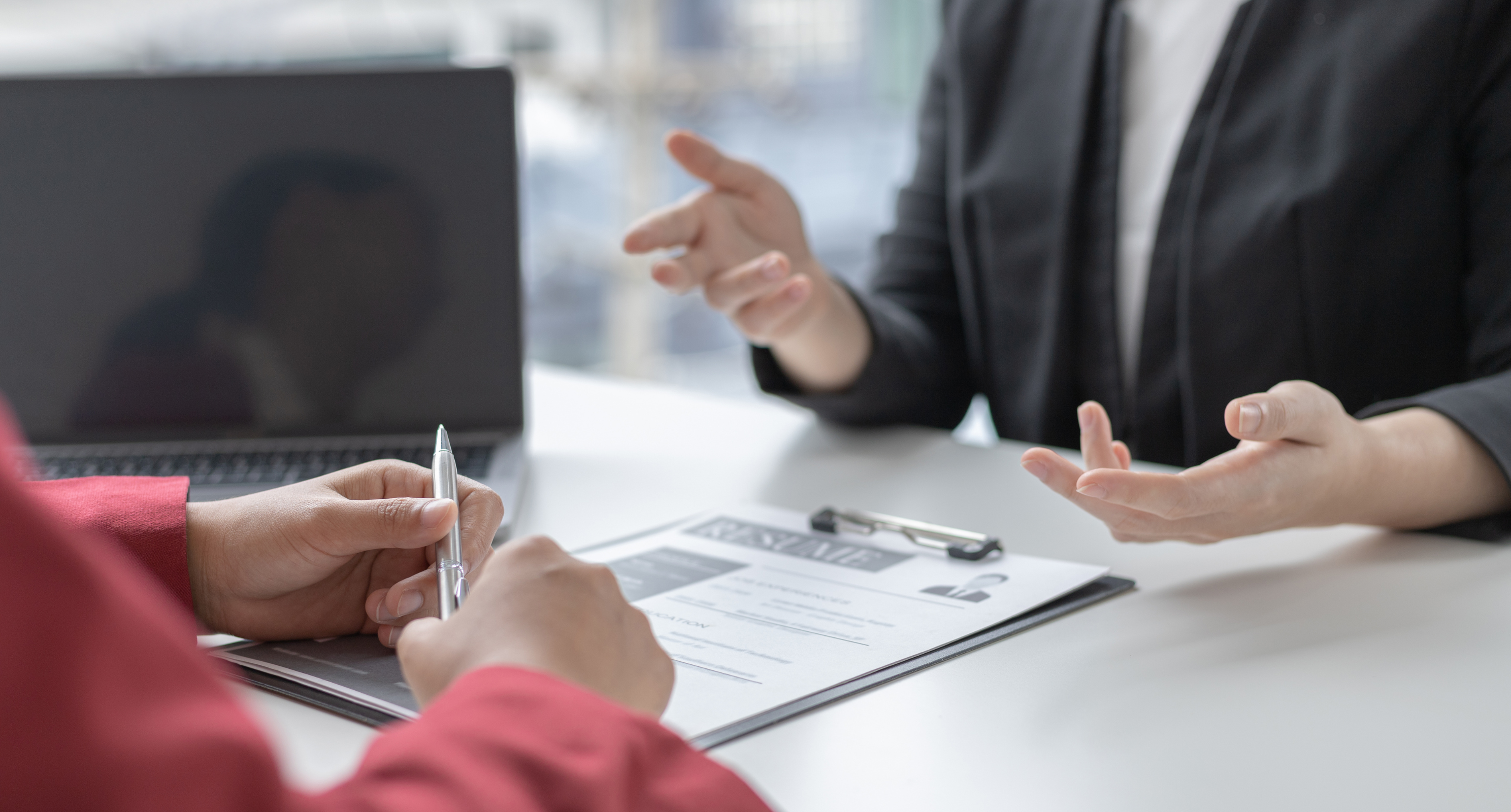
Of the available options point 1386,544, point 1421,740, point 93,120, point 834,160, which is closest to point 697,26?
point 834,160

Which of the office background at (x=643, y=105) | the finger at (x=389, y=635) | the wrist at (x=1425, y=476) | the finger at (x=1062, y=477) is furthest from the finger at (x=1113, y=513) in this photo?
the office background at (x=643, y=105)

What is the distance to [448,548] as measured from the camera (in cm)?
54

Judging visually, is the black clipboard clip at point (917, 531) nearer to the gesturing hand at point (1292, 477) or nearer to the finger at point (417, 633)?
the gesturing hand at point (1292, 477)

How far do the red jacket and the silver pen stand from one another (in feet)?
0.48

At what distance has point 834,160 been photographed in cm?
329

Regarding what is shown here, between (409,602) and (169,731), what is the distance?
12.0 inches

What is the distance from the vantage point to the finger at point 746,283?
871 mm

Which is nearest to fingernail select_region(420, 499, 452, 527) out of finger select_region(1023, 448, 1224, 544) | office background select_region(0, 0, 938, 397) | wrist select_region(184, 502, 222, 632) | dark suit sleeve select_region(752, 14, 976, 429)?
wrist select_region(184, 502, 222, 632)

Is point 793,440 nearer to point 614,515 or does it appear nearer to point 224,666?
point 614,515

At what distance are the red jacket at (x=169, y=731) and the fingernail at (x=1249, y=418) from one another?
15.7 inches

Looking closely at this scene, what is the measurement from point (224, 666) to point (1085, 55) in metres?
0.91

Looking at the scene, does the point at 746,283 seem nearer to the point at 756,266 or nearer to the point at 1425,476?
the point at 756,266

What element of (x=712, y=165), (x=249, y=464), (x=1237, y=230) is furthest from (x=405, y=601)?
(x=1237, y=230)

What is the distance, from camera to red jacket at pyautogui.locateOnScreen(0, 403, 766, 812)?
0.81 ft
